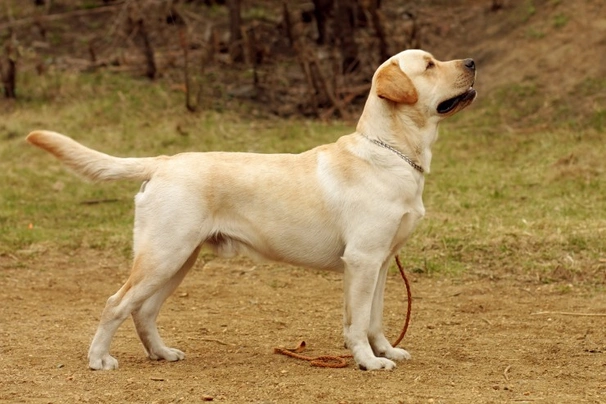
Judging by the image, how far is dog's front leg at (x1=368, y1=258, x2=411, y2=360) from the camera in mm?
6191

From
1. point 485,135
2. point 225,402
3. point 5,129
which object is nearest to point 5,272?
point 225,402

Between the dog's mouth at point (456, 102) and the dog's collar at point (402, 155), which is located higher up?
the dog's mouth at point (456, 102)

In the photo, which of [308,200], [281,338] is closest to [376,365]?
[308,200]

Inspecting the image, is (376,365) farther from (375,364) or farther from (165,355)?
(165,355)

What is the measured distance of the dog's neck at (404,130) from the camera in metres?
6.04

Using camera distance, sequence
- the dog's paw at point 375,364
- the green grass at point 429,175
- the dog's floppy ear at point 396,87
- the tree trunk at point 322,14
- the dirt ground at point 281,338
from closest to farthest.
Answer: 1. the dirt ground at point 281,338
2. the dog's paw at point 375,364
3. the dog's floppy ear at point 396,87
4. the green grass at point 429,175
5. the tree trunk at point 322,14

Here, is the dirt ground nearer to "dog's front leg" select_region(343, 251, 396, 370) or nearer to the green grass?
"dog's front leg" select_region(343, 251, 396, 370)

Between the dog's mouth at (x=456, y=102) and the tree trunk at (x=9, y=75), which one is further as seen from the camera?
the tree trunk at (x=9, y=75)

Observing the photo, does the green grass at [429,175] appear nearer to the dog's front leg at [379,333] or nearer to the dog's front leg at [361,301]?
the dog's front leg at [379,333]

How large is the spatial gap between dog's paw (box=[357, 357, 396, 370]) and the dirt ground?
71 mm

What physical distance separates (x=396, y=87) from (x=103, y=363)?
2301 mm

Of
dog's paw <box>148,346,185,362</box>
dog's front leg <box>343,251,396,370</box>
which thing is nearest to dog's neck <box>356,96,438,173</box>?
dog's front leg <box>343,251,396,370</box>

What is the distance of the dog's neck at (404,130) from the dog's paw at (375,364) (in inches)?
44.9

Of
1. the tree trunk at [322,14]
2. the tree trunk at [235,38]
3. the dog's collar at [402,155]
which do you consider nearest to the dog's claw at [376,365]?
the dog's collar at [402,155]
